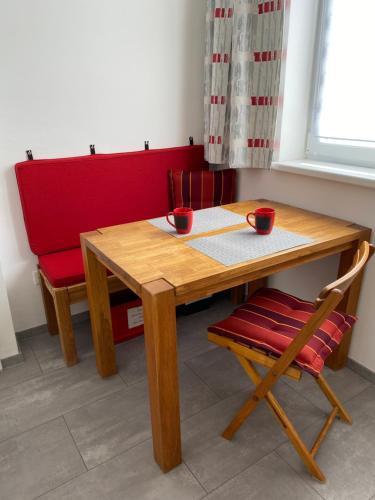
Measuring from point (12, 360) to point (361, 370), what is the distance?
1.75m

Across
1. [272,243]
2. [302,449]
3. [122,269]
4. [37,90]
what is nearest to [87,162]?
[37,90]

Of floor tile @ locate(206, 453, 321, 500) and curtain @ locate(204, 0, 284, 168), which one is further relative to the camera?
curtain @ locate(204, 0, 284, 168)

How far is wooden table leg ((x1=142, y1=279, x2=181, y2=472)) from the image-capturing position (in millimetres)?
1146

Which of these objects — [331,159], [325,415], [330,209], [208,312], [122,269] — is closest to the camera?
[122,269]

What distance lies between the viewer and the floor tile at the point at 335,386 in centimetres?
171

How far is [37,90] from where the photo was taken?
1.88 m

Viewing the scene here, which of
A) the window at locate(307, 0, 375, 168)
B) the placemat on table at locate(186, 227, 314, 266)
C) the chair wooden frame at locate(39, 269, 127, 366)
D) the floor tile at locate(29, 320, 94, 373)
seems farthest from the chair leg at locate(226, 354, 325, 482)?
the window at locate(307, 0, 375, 168)

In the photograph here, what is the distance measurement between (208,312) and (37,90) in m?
1.58

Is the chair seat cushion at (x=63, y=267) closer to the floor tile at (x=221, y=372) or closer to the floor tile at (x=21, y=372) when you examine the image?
the floor tile at (x=21, y=372)

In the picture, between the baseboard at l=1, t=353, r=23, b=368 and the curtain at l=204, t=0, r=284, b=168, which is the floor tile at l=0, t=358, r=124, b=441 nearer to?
the baseboard at l=1, t=353, r=23, b=368

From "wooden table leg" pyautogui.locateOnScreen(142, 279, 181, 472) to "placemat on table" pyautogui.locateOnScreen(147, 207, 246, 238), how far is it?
0.47m

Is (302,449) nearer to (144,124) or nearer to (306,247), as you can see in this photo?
(306,247)

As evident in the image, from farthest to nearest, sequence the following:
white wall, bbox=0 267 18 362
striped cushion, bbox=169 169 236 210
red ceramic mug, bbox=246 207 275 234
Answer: striped cushion, bbox=169 169 236 210
white wall, bbox=0 267 18 362
red ceramic mug, bbox=246 207 275 234

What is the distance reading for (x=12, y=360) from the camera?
1.98 metres
